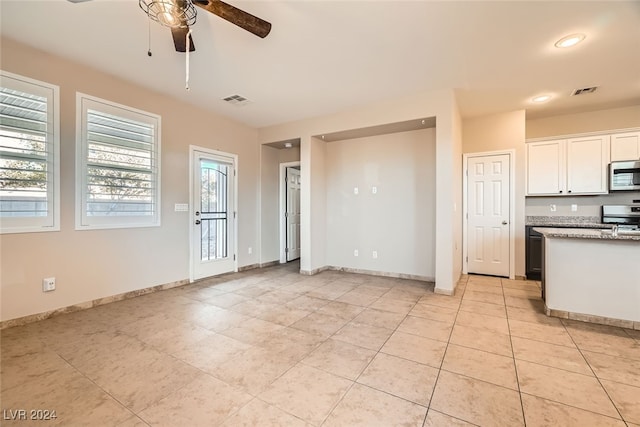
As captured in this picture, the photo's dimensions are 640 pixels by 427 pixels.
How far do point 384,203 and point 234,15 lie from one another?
358 cm

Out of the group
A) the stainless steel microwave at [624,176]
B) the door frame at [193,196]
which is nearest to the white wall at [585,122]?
the stainless steel microwave at [624,176]

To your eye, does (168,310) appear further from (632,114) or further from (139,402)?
(632,114)

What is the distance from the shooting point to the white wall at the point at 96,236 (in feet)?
9.04

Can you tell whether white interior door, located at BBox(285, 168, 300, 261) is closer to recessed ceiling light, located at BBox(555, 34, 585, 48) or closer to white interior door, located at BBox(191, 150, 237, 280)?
white interior door, located at BBox(191, 150, 237, 280)

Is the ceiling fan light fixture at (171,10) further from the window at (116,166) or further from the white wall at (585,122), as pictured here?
the white wall at (585,122)

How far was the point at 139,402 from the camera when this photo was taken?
64.7 inches

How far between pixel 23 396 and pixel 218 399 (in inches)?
48.0

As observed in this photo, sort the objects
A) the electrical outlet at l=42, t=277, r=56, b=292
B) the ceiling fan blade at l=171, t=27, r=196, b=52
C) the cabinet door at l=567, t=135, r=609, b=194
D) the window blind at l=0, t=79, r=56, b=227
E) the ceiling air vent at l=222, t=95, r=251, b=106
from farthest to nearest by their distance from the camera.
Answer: the cabinet door at l=567, t=135, r=609, b=194 < the ceiling air vent at l=222, t=95, r=251, b=106 < the electrical outlet at l=42, t=277, r=56, b=292 < the window blind at l=0, t=79, r=56, b=227 < the ceiling fan blade at l=171, t=27, r=196, b=52

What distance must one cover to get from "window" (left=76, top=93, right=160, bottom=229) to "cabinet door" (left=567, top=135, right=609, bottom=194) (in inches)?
253

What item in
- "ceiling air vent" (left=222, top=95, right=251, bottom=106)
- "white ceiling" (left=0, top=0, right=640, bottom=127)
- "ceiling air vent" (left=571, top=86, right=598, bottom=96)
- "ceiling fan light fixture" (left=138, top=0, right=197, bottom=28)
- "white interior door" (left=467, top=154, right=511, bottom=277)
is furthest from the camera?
"white interior door" (left=467, top=154, right=511, bottom=277)

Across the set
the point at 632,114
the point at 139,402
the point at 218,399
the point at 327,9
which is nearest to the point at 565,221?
the point at 632,114

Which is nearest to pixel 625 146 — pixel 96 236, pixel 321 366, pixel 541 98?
A: pixel 541 98

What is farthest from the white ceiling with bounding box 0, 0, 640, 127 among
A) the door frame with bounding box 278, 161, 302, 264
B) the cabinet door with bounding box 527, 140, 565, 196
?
the door frame with bounding box 278, 161, 302, 264

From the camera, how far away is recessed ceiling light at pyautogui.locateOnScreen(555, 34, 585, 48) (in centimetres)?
256
